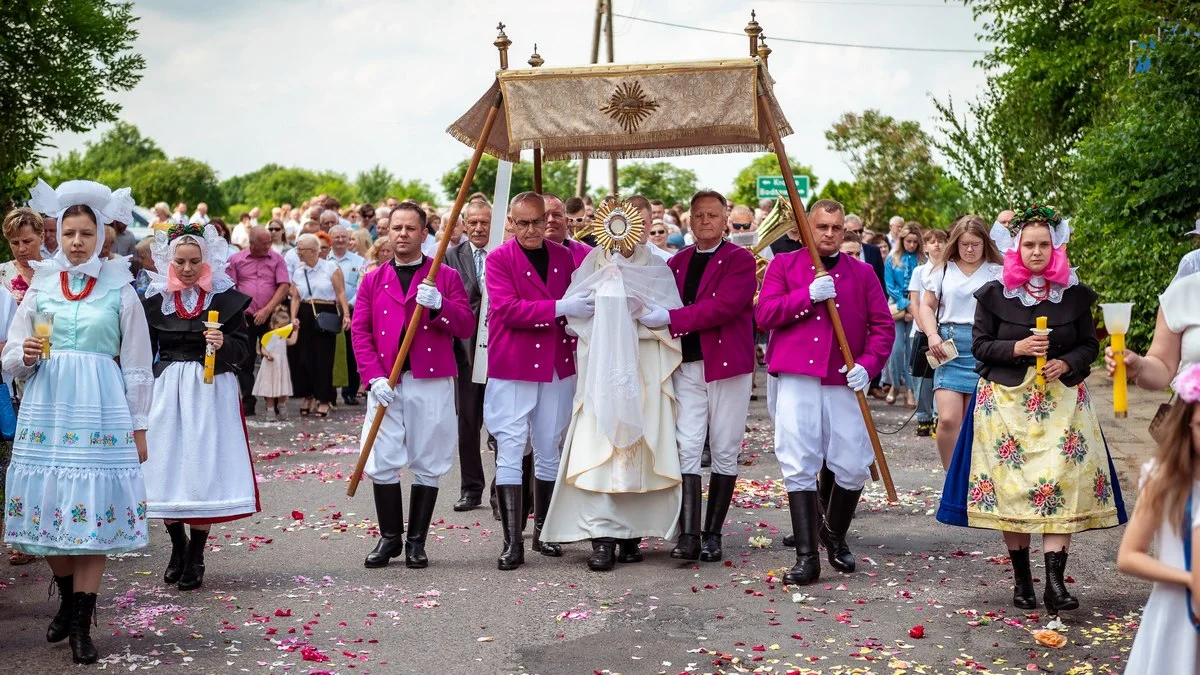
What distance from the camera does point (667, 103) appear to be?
848cm

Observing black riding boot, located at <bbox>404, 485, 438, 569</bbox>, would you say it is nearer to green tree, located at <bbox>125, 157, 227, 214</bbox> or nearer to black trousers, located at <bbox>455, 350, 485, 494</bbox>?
black trousers, located at <bbox>455, 350, 485, 494</bbox>

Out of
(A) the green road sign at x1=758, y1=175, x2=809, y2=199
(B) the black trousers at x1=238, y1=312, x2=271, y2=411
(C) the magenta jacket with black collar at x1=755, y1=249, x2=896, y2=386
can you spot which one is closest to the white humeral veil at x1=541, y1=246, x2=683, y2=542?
(C) the magenta jacket with black collar at x1=755, y1=249, x2=896, y2=386

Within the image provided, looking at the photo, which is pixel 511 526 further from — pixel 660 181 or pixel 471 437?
pixel 660 181

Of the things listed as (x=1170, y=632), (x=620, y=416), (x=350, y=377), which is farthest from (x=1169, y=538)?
(x=350, y=377)

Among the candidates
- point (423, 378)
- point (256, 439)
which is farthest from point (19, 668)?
point (256, 439)

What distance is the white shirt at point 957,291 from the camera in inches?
405

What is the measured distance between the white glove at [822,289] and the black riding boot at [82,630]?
13.0ft

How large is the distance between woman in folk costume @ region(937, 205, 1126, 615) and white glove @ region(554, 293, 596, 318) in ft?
7.14

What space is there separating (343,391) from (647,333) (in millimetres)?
10403

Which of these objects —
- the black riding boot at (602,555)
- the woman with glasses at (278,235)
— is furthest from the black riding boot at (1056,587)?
the woman with glasses at (278,235)

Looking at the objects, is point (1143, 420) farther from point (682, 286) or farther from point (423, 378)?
point (423, 378)

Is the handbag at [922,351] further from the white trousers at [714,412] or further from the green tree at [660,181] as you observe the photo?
the green tree at [660,181]

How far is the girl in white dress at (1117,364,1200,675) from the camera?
4.32m

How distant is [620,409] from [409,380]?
48.4 inches
